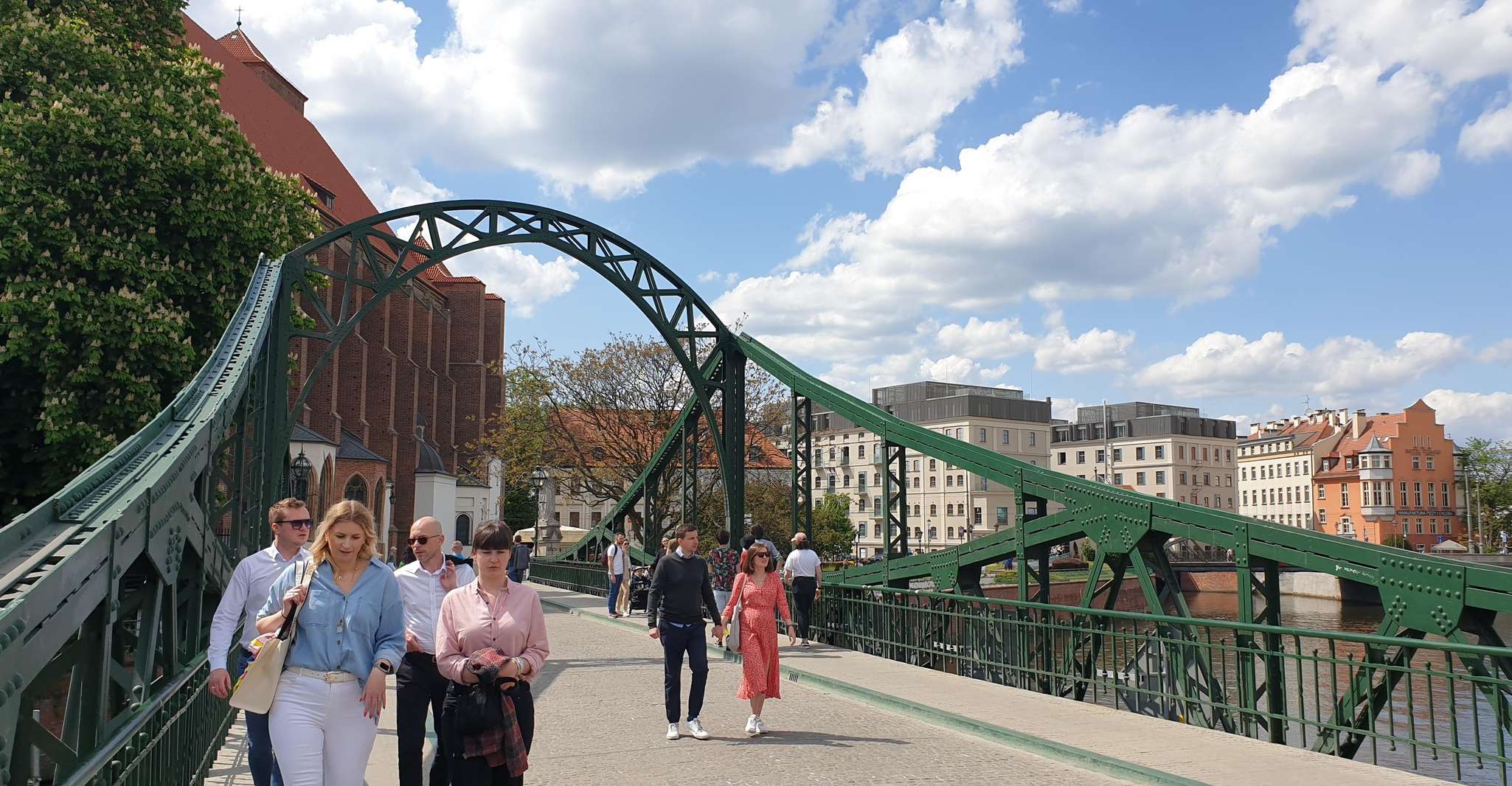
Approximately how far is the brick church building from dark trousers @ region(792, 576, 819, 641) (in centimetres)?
2635

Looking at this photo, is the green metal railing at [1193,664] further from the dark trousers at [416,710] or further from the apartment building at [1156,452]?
the apartment building at [1156,452]

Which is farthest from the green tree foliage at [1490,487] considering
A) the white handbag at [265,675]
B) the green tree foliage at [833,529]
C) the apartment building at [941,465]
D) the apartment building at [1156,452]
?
the white handbag at [265,675]

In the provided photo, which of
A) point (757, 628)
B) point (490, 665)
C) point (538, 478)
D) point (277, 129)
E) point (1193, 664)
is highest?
point (277, 129)

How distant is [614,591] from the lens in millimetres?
20781

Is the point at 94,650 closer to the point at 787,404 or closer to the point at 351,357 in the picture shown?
the point at 787,404

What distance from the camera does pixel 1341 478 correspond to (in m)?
87.6

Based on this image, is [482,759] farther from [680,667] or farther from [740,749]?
[680,667]

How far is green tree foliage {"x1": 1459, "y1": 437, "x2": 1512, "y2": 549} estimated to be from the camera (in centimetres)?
8206

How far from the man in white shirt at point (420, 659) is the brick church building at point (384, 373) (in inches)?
1297

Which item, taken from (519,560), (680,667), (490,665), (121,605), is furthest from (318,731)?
(519,560)

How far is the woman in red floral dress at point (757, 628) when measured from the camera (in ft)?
27.8

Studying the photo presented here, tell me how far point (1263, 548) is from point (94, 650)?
9.04 meters

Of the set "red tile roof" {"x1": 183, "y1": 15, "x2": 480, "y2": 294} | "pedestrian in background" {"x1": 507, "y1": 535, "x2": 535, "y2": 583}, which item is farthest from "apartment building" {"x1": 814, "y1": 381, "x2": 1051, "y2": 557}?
"pedestrian in background" {"x1": 507, "y1": 535, "x2": 535, "y2": 583}

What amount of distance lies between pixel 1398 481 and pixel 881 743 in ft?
294
